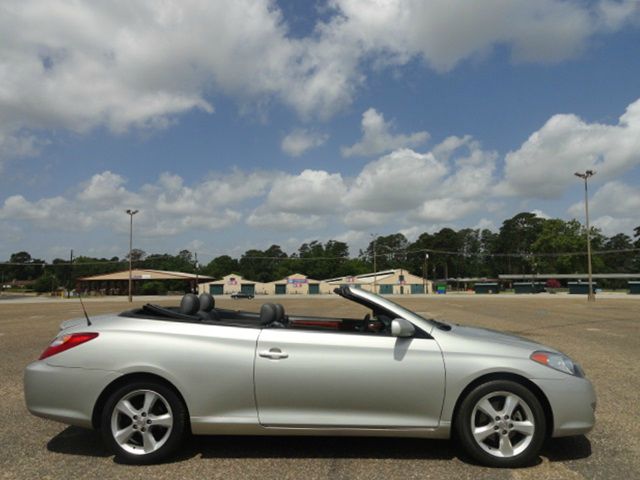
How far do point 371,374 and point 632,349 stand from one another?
886 centimetres

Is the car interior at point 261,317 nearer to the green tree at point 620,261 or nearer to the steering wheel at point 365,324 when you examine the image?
the steering wheel at point 365,324

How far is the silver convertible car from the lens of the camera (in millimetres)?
3824

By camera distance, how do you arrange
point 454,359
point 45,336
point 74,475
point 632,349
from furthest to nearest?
point 45,336, point 632,349, point 454,359, point 74,475

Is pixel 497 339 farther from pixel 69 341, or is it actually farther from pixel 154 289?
pixel 154 289

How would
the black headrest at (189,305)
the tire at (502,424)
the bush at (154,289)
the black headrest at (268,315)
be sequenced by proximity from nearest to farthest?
the tire at (502,424)
the black headrest at (268,315)
the black headrest at (189,305)
the bush at (154,289)

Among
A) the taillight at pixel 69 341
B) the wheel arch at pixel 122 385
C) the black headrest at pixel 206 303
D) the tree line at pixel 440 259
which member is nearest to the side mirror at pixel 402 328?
the wheel arch at pixel 122 385

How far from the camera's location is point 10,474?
365 centimetres

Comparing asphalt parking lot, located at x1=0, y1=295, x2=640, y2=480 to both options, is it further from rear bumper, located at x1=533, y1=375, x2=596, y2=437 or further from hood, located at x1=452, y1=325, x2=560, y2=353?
hood, located at x1=452, y1=325, x2=560, y2=353

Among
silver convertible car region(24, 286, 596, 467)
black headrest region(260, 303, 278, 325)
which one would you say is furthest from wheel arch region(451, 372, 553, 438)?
black headrest region(260, 303, 278, 325)

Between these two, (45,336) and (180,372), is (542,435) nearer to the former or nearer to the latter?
(180,372)

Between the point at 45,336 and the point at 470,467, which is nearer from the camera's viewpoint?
the point at 470,467

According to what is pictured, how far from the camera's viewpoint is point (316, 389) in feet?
12.6

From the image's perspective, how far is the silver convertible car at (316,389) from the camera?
382 cm

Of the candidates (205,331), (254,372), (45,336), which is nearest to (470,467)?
(254,372)
